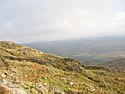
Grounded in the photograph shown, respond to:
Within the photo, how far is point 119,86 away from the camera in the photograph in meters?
49.4

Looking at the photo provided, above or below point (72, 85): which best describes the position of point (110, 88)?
below

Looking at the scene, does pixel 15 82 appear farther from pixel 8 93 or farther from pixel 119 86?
pixel 119 86

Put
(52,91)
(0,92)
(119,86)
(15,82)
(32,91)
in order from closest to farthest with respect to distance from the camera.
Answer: (0,92) < (32,91) < (15,82) < (52,91) < (119,86)

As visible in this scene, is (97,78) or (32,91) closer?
(32,91)

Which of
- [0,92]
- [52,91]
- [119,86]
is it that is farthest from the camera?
[119,86]

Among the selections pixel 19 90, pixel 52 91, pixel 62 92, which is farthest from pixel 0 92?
pixel 62 92

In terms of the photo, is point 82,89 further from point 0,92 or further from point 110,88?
point 0,92

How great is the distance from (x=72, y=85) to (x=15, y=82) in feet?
39.8

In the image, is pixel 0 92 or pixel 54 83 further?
pixel 54 83

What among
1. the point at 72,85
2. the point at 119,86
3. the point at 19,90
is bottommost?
the point at 119,86

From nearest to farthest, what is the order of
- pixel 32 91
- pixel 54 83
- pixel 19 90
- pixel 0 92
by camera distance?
1. pixel 0 92
2. pixel 19 90
3. pixel 32 91
4. pixel 54 83

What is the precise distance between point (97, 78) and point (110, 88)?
5.99 metres

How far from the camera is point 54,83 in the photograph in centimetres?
3469

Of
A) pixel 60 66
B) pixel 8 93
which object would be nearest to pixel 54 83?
pixel 8 93
